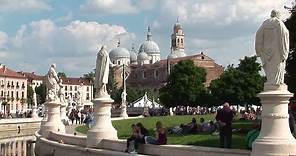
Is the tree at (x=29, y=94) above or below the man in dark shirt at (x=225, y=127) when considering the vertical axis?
above

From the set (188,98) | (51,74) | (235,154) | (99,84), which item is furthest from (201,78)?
(235,154)

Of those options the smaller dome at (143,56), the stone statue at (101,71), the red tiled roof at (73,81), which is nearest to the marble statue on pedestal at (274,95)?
the stone statue at (101,71)

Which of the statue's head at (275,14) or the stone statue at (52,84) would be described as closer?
the statue's head at (275,14)

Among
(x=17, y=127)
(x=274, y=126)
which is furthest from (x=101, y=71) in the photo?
(x=17, y=127)

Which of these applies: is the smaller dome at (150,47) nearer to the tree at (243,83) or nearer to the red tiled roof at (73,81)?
the red tiled roof at (73,81)

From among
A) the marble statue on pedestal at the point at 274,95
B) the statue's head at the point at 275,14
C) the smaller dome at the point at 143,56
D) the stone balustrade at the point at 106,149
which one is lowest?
the stone balustrade at the point at 106,149

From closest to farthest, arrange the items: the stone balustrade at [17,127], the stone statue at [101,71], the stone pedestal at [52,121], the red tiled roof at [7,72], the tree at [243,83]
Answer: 1. the stone statue at [101,71]
2. the stone pedestal at [52,121]
3. the stone balustrade at [17,127]
4. the tree at [243,83]
5. the red tiled roof at [7,72]

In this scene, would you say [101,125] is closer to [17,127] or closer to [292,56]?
[292,56]

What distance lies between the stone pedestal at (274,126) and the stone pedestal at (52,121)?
16.6 meters

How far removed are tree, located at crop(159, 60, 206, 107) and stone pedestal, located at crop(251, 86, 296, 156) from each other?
257 ft

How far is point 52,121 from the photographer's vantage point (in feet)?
93.1

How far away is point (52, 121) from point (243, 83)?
59.5 m

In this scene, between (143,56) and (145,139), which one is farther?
(143,56)

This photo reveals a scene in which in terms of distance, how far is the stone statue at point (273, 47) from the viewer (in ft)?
41.9
